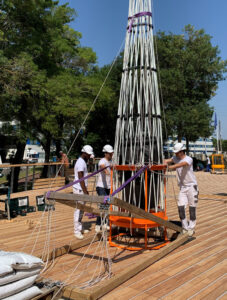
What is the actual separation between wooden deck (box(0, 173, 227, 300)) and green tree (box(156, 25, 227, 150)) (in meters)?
20.4

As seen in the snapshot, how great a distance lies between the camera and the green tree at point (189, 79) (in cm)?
2531

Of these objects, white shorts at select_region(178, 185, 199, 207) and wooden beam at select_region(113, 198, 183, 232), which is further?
white shorts at select_region(178, 185, 199, 207)

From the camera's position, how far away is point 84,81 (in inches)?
652

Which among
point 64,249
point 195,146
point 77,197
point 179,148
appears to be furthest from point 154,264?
point 195,146

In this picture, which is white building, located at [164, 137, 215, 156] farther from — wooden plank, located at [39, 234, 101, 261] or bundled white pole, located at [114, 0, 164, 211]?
wooden plank, located at [39, 234, 101, 261]

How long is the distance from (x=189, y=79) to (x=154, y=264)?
82.1ft

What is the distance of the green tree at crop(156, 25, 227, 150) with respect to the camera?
25.3 m

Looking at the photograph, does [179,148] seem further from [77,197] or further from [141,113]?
[77,197]

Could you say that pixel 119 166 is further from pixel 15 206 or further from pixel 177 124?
pixel 177 124

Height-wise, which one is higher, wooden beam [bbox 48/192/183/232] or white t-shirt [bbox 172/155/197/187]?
white t-shirt [bbox 172/155/197/187]

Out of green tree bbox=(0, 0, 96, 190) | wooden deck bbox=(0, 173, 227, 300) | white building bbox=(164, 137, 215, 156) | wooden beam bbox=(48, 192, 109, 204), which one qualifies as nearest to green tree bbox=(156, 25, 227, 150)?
white building bbox=(164, 137, 215, 156)

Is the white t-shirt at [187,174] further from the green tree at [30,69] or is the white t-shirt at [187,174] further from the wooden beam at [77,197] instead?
the green tree at [30,69]

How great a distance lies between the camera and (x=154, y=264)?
11.9ft

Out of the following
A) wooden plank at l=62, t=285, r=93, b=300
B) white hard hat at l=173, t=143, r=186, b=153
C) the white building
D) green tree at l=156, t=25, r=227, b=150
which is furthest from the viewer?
the white building
